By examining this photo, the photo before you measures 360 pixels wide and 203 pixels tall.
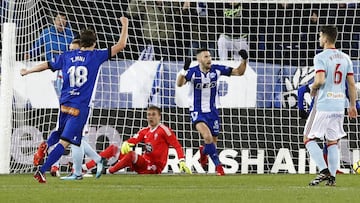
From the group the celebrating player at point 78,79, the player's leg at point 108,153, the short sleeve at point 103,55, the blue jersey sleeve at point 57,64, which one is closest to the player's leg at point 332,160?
the celebrating player at point 78,79

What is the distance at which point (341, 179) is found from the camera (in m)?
13.6

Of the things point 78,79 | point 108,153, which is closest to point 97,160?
point 108,153

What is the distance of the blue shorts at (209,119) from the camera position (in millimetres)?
15336

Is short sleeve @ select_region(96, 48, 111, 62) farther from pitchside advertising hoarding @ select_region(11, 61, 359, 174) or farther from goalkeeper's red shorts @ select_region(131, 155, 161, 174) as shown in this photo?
pitchside advertising hoarding @ select_region(11, 61, 359, 174)

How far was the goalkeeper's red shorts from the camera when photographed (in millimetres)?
15156

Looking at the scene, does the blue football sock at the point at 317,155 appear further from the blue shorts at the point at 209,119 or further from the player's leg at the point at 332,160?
the blue shorts at the point at 209,119

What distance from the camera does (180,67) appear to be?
55.6 ft

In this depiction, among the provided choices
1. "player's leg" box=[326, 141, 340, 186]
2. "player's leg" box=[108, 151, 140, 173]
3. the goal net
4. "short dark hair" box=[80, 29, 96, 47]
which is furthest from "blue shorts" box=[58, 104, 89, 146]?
the goal net

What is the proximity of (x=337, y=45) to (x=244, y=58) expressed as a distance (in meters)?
3.11

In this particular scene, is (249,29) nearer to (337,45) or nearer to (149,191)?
(337,45)

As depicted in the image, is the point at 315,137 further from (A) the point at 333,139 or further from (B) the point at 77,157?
(B) the point at 77,157

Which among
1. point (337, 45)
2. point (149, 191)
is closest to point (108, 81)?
point (337, 45)

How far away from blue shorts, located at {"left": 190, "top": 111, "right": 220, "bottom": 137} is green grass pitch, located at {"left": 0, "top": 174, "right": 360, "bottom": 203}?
189 centimetres

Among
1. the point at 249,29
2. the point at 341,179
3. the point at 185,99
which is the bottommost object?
the point at 341,179
